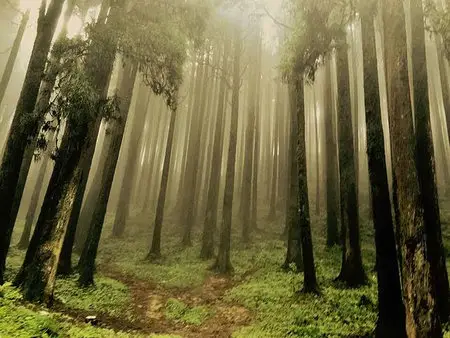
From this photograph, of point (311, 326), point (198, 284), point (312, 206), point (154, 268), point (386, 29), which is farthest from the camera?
point (312, 206)

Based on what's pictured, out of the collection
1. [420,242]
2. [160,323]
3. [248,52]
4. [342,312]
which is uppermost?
[248,52]

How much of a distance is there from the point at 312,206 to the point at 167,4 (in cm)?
1812

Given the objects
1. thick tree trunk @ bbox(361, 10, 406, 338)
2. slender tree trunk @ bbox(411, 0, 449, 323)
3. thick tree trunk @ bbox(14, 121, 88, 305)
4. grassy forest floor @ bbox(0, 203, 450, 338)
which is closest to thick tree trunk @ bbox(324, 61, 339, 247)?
grassy forest floor @ bbox(0, 203, 450, 338)

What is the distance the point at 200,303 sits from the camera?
1026cm

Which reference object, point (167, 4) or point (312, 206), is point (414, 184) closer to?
point (167, 4)

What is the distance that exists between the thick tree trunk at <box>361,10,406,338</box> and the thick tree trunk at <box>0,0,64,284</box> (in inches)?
295

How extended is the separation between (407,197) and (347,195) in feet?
17.7

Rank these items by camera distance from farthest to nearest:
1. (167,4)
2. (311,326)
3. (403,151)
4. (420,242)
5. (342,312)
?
1. (167,4)
2. (342,312)
3. (311,326)
4. (403,151)
5. (420,242)

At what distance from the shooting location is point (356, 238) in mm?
9641

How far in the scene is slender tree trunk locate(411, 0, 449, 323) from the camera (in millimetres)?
6492

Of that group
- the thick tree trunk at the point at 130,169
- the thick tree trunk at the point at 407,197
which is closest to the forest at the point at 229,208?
the thick tree trunk at the point at 407,197

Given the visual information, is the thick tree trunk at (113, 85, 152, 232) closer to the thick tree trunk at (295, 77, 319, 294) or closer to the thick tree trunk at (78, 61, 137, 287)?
the thick tree trunk at (78, 61, 137, 287)

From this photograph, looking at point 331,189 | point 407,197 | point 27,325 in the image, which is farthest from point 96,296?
point 331,189

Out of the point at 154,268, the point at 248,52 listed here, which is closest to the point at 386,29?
the point at 154,268
